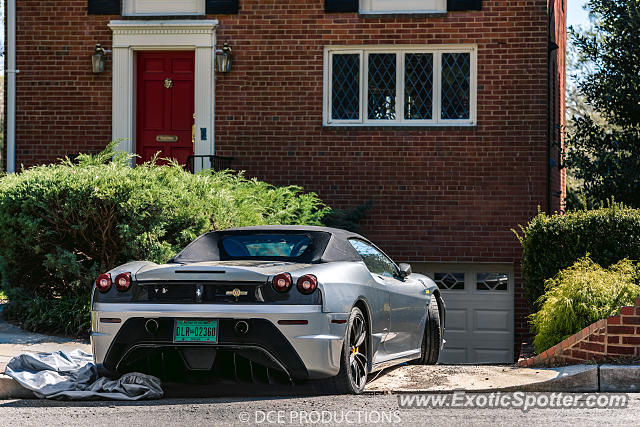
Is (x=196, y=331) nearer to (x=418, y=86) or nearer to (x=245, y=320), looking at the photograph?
(x=245, y=320)

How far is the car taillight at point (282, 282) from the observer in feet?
22.9

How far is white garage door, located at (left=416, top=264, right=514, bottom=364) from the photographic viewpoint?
607 inches

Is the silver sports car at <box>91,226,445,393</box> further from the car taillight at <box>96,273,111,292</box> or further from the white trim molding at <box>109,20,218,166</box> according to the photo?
the white trim molding at <box>109,20,218,166</box>

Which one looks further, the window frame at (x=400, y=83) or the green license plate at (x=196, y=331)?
the window frame at (x=400, y=83)

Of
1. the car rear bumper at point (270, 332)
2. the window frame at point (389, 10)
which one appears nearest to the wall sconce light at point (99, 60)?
the window frame at point (389, 10)

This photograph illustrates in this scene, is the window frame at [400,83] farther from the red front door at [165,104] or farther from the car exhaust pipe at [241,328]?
the car exhaust pipe at [241,328]

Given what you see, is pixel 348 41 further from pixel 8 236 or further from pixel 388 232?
pixel 8 236

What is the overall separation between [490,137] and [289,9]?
3749 millimetres

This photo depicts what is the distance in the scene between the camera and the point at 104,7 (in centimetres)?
1580

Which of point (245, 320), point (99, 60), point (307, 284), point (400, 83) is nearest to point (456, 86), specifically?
point (400, 83)

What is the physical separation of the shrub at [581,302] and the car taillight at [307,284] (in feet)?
10.4

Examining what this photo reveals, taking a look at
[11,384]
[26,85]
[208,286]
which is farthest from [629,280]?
[26,85]

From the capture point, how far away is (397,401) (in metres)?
6.93

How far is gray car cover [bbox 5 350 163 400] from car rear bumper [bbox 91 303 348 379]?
0.35 meters
